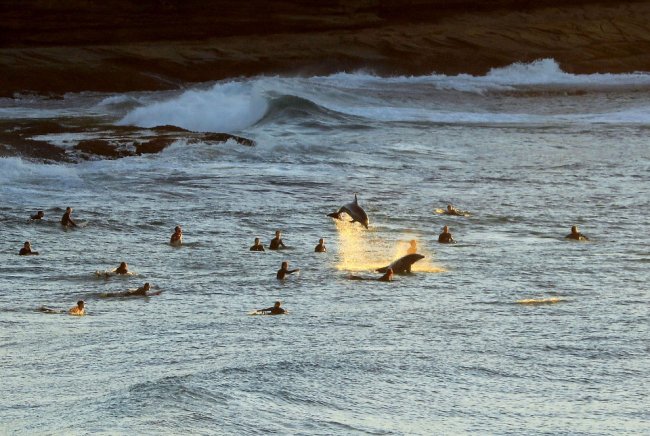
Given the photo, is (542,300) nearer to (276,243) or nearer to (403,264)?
(403,264)

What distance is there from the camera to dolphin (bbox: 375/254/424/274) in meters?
→ 14.0

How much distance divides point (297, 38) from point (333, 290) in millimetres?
31600

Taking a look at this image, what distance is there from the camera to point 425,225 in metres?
17.2

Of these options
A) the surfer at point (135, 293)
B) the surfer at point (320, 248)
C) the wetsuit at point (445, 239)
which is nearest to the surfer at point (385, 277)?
the surfer at point (320, 248)

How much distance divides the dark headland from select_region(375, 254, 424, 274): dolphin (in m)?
23.9

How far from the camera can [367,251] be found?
15.4 meters

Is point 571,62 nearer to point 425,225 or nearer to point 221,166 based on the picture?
point 221,166

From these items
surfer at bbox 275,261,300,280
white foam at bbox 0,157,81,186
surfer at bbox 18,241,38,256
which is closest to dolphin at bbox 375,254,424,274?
surfer at bbox 275,261,300,280

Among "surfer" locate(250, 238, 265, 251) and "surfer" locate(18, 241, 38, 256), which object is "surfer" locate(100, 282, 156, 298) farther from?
"surfer" locate(250, 238, 265, 251)

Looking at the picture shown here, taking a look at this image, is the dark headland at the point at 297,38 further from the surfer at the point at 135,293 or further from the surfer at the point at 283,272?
the surfer at the point at 135,293

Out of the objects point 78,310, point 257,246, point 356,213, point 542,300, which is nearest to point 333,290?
point 542,300

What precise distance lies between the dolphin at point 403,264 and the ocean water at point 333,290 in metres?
0.12

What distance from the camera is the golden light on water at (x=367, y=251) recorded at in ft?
47.4

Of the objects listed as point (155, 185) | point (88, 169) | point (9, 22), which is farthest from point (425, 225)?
point (9, 22)
